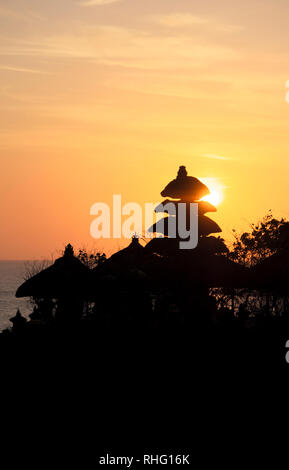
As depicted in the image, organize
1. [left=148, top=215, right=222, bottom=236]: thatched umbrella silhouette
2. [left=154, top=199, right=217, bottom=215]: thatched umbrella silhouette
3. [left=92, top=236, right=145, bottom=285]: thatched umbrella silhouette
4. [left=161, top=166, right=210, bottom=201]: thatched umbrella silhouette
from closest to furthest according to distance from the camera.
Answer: [left=92, top=236, right=145, bottom=285]: thatched umbrella silhouette
[left=148, top=215, right=222, bottom=236]: thatched umbrella silhouette
[left=161, top=166, right=210, bottom=201]: thatched umbrella silhouette
[left=154, top=199, right=217, bottom=215]: thatched umbrella silhouette

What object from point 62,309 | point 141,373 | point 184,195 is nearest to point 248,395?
point 141,373

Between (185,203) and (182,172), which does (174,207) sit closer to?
(185,203)

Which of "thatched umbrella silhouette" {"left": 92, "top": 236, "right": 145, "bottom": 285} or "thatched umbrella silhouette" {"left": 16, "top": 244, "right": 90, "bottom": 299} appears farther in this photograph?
"thatched umbrella silhouette" {"left": 92, "top": 236, "right": 145, "bottom": 285}

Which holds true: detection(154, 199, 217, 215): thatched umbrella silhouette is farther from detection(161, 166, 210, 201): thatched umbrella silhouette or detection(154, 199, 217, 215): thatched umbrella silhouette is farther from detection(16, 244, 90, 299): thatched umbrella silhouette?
detection(16, 244, 90, 299): thatched umbrella silhouette

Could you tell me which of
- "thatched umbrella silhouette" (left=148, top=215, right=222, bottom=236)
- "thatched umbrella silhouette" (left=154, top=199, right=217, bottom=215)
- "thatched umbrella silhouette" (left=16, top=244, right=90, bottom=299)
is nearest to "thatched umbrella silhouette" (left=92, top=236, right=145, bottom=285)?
"thatched umbrella silhouette" (left=16, top=244, right=90, bottom=299)

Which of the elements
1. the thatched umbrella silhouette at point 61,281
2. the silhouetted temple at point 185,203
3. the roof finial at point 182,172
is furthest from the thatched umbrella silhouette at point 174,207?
the thatched umbrella silhouette at point 61,281

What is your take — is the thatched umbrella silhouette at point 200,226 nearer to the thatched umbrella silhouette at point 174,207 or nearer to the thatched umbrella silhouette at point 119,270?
the thatched umbrella silhouette at point 174,207

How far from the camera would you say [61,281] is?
22438mm

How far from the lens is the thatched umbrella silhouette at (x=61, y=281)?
882 inches

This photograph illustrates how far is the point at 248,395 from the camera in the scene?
15.5 m

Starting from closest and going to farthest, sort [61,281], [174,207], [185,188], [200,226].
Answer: [61,281], [200,226], [185,188], [174,207]

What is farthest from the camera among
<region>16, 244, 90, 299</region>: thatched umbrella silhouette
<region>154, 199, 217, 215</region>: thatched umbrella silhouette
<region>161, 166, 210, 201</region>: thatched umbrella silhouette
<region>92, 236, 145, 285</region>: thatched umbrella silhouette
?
<region>154, 199, 217, 215</region>: thatched umbrella silhouette

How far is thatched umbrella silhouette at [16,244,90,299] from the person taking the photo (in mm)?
22406

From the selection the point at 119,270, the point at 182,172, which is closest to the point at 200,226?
the point at 182,172
